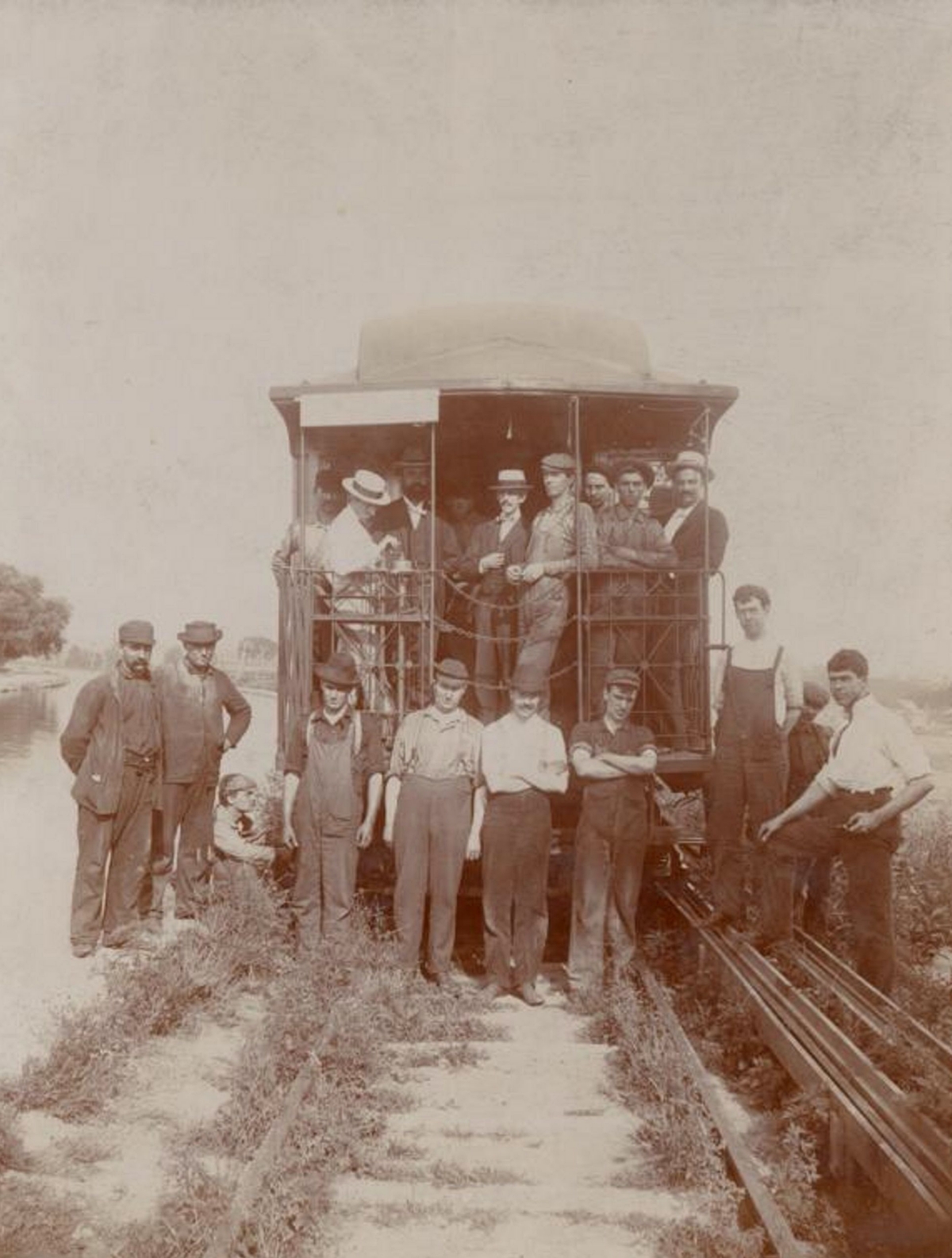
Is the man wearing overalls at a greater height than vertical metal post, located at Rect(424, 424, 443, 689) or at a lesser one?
lesser

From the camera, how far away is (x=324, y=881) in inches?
241

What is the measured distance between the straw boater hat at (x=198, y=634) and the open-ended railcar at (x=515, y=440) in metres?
0.50

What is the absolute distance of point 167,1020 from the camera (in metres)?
5.34

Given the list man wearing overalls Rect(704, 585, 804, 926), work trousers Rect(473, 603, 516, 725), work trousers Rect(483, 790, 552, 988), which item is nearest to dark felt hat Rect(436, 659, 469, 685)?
work trousers Rect(483, 790, 552, 988)

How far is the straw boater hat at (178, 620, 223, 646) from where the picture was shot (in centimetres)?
701

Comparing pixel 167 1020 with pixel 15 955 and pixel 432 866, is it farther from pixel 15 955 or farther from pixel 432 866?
pixel 432 866

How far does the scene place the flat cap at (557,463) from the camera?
6941 millimetres

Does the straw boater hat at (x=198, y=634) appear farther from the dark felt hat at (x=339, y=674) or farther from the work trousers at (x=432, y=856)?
the work trousers at (x=432, y=856)

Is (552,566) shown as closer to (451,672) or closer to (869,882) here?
(451,672)

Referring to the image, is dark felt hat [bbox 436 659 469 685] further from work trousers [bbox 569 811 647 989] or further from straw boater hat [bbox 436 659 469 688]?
work trousers [bbox 569 811 647 989]

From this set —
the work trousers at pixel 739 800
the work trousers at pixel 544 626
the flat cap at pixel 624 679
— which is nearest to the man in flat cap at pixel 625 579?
the work trousers at pixel 544 626

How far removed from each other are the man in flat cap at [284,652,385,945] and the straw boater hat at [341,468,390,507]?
53.7 inches

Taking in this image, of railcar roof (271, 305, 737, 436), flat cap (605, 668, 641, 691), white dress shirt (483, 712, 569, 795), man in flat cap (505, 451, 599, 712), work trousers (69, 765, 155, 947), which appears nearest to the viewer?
white dress shirt (483, 712, 569, 795)

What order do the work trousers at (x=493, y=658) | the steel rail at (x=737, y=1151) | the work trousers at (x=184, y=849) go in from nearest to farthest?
the steel rail at (x=737, y=1151) < the work trousers at (x=184, y=849) < the work trousers at (x=493, y=658)
